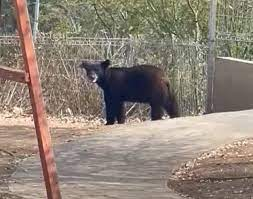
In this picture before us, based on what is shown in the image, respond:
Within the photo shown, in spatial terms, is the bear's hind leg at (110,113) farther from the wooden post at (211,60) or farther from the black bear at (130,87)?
the wooden post at (211,60)

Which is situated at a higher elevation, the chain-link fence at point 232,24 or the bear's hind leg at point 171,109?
the chain-link fence at point 232,24

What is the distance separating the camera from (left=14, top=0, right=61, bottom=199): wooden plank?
16.9 feet

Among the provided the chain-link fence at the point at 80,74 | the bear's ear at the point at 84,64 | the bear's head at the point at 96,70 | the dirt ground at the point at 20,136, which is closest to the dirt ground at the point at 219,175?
the dirt ground at the point at 20,136

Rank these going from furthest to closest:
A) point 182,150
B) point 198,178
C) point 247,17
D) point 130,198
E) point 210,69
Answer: point 247,17 < point 210,69 < point 182,150 < point 198,178 < point 130,198

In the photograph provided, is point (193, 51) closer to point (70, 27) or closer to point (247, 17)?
point (247, 17)

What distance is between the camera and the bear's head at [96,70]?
13945mm

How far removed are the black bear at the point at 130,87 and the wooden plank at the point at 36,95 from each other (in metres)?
8.39

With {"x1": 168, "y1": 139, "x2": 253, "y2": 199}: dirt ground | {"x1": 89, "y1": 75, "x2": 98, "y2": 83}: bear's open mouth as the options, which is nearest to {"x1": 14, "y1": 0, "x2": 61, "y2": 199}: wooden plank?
{"x1": 168, "y1": 139, "x2": 253, "y2": 199}: dirt ground

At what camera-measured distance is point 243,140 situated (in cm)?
1011

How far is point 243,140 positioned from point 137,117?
19.0 feet

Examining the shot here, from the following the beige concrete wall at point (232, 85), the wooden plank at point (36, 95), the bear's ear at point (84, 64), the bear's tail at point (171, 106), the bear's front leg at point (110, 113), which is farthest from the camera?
the beige concrete wall at point (232, 85)

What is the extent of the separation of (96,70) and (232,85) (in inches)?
103

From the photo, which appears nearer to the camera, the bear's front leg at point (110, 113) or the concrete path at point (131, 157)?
the concrete path at point (131, 157)

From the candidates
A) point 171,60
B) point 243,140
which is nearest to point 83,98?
point 171,60
